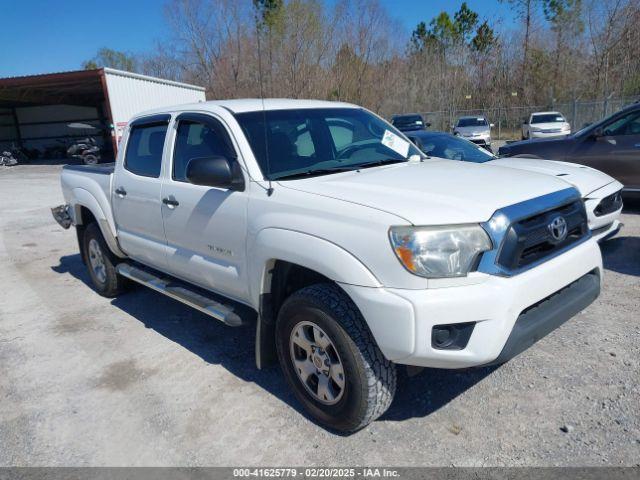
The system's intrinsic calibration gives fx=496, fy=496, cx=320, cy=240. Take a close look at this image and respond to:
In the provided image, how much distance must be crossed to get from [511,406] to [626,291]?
7.82 feet

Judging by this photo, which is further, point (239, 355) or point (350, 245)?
point (239, 355)

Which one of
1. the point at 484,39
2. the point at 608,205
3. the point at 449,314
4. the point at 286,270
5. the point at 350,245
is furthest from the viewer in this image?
the point at 484,39

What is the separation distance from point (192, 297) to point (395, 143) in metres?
2.07

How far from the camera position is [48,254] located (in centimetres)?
807

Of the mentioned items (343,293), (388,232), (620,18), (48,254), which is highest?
(620,18)

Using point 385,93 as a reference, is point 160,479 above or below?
below

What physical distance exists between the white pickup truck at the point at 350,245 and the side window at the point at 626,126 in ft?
15.9

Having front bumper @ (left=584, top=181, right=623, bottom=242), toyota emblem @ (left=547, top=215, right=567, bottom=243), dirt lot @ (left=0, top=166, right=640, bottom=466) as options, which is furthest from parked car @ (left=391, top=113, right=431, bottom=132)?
toyota emblem @ (left=547, top=215, right=567, bottom=243)

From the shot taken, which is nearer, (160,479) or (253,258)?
(160,479)

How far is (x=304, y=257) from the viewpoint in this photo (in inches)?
109

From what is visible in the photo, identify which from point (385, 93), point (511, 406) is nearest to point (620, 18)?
point (385, 93)

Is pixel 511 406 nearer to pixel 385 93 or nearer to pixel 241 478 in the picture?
pixel 241 478

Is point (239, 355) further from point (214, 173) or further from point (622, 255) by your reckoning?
point (622, 255)

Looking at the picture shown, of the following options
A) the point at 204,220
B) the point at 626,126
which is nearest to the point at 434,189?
the point at 204,220
